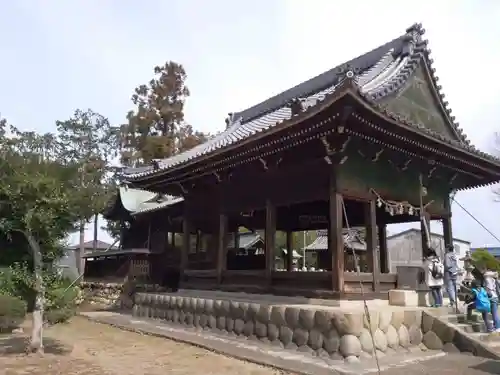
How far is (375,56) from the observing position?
14.6 m

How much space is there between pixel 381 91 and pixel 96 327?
34.9 ft

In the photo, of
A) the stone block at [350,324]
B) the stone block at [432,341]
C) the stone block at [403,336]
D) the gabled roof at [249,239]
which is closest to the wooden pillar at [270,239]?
the stone block at [350,324]

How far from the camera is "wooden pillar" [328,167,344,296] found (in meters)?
9.49

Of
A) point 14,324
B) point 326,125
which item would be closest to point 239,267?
point 14,324

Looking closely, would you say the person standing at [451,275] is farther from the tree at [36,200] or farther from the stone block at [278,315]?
the tree at [36,200]

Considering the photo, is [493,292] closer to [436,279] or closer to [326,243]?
[436,279]

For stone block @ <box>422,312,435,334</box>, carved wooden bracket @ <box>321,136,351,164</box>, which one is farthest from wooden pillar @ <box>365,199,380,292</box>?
carved wooden bracket @ <box>321,136,351,164</box>

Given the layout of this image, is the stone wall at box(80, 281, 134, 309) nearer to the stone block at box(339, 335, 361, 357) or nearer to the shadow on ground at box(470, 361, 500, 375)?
the stone block at box(339, 335, 361, 357)

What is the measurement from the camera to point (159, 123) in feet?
107

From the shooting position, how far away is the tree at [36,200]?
8.31 m

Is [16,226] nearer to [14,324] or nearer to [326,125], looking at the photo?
[14,324]

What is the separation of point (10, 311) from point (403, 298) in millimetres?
9208

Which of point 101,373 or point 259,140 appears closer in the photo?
point 101,373

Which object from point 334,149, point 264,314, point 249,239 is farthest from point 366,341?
point 249,239
